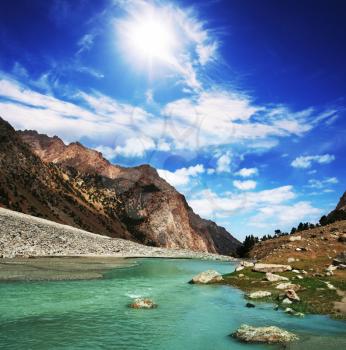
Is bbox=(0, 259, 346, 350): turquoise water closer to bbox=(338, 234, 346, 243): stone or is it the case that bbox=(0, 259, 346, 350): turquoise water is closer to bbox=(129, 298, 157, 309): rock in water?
bbox=(129, 298, 157, 309): rock in water

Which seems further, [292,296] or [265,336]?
[292,296]

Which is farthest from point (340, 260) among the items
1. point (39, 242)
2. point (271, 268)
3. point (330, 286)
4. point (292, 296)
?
point (39, 242)

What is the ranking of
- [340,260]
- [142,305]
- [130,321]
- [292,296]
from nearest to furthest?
[130,321] < [142,305] < [292,296] < [340,260]

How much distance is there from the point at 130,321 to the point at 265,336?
8.54 m

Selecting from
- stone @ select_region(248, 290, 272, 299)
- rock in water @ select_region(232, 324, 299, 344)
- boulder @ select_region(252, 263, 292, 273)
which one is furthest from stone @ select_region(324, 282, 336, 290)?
rock in water @ select_region(232, 324, 299, 344)

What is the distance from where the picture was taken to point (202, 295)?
3922 cm

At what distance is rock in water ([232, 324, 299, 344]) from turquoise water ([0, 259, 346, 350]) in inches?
26.7

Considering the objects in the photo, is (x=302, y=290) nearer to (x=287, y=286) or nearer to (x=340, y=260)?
(x=287, y=286)

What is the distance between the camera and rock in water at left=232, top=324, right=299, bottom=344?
70.6 feet

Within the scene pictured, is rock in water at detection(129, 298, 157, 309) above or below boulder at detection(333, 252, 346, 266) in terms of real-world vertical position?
below

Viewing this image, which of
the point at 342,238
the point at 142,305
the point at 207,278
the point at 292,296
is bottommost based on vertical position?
the point at 142,305

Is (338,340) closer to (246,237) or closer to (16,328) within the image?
(16,328)

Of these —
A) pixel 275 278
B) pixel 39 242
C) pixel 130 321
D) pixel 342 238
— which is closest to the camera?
pixel 130 321

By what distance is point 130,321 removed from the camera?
25578 millimetres
